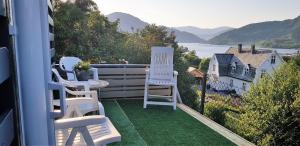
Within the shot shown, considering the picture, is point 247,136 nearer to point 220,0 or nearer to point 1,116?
point 1,116

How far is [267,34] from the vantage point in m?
47.8

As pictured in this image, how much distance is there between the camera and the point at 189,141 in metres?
3.58

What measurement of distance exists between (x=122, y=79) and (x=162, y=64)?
914 millimetres

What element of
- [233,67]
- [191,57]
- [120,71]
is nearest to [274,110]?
[120,71]

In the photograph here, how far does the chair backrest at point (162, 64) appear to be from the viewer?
5361 millimetres

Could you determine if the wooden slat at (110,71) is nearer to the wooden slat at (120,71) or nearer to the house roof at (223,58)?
the wooden slat at (120,71)

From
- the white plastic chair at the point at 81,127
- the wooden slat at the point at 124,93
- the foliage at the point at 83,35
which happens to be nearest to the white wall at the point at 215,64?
the foliage at the point at 83,35

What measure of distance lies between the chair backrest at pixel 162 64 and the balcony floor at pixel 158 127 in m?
0.58

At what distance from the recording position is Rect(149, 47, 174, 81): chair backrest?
17.6 ft

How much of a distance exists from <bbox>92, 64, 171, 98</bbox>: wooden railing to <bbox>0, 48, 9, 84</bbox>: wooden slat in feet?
15.4

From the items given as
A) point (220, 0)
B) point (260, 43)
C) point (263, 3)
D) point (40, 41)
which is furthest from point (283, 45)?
point (40, 41)

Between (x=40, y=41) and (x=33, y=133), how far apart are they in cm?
31

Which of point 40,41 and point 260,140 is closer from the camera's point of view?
point 40,41

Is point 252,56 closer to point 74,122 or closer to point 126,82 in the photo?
point 126,82
